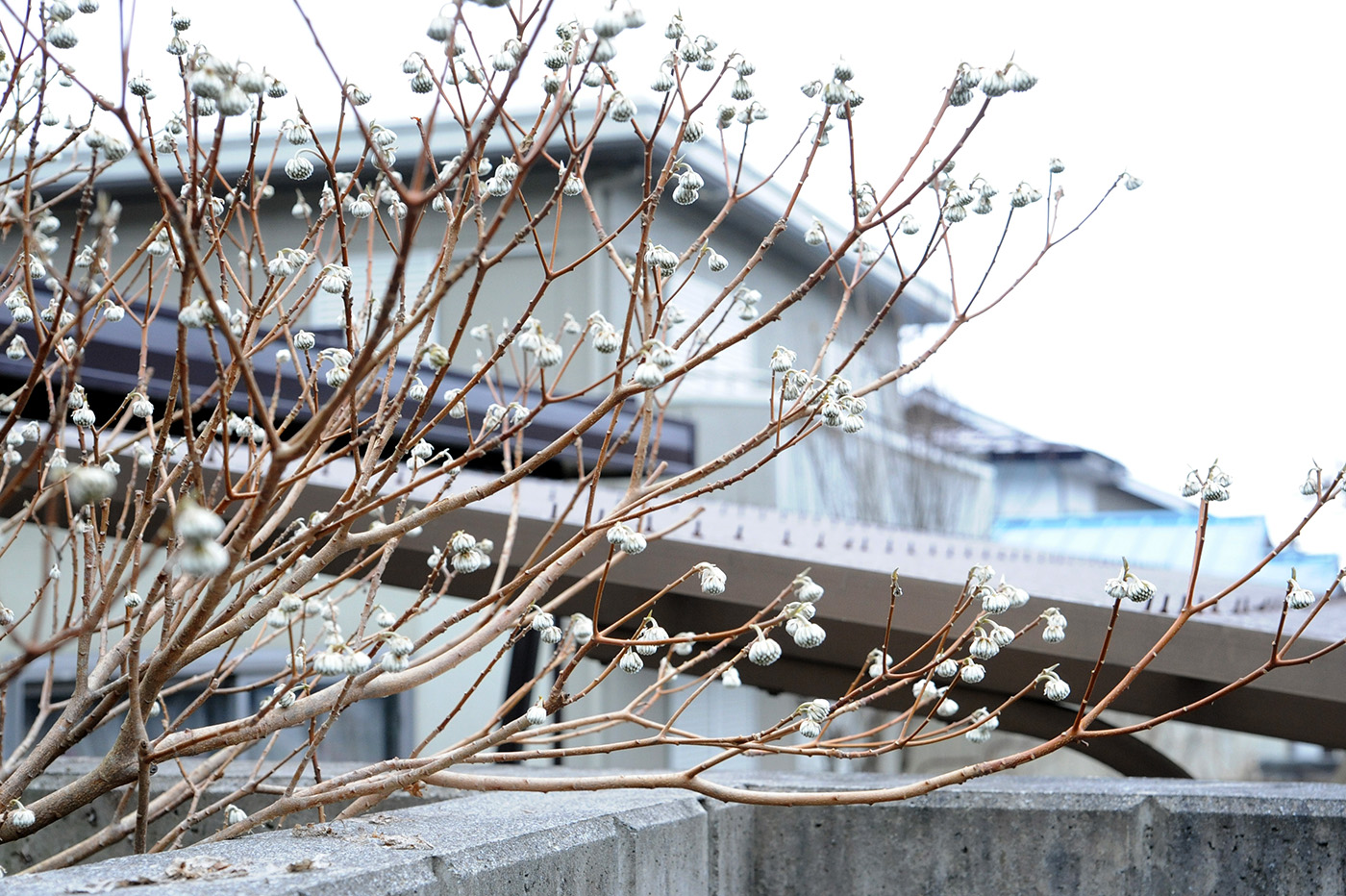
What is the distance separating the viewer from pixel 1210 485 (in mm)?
1608

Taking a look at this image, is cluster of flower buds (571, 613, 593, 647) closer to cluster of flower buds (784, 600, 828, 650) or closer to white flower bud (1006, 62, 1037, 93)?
cluster of flower buds (784, 600, 828, 650)

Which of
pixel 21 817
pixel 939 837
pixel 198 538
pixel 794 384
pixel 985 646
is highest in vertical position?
pixel 794 384

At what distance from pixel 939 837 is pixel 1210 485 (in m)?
1.10

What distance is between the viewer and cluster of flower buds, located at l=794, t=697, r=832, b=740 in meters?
1.61

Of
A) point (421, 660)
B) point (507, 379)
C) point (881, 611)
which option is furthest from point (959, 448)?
point (421, 660)

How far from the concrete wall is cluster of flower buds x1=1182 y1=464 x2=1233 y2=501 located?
3.15ft

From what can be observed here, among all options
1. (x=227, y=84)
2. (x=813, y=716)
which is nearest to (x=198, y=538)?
(x=227, y=84)

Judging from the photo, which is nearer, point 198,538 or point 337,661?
point 198,538

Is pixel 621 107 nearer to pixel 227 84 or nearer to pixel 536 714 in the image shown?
pixel 227 84

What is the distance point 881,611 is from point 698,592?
46cm

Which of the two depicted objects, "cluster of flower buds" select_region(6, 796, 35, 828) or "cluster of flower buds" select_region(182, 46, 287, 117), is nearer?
"cluster of flower buds" select_region(182, 46, 287, 117)

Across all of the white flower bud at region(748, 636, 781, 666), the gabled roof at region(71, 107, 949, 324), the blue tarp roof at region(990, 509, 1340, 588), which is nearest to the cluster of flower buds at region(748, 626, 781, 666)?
the white flower bud at region(748, 636, 781, 666)

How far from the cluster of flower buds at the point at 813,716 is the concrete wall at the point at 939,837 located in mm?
432

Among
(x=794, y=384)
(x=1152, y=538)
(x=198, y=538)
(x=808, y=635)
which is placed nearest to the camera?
(x=198, y=538)
